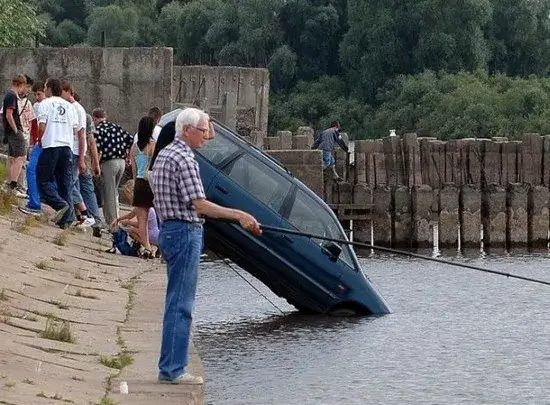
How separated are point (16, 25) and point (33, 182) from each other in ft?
68.2

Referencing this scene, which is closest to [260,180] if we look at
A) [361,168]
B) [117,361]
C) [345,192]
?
[117,361]

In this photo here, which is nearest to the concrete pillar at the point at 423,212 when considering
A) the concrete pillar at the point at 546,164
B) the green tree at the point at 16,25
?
the concrete pillar at the point at 546,164

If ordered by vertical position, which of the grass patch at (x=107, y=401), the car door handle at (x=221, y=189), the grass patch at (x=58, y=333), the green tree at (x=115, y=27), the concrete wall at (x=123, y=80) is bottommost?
the grass patch at (x=107, y=401)

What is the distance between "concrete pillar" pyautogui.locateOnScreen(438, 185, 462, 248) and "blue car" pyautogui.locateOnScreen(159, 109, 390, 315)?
1606 cm

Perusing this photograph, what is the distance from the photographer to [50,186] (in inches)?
918

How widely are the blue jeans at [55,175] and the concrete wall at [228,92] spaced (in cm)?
2096

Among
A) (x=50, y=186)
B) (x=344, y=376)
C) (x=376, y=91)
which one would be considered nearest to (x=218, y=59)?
(x=376, y=91)

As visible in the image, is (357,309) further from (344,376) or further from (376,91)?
(376,91)

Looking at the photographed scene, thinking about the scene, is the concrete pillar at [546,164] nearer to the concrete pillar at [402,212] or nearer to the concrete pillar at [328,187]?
Result: the concrete pillar at [402,212]

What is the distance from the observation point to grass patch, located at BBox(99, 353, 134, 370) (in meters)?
14.3

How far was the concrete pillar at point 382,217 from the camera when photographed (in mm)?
37781

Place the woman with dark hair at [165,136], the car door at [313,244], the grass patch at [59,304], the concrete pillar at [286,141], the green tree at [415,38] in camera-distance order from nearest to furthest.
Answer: the grass patch at [59,304] → the car door at [313,244] → the woman with dark hair at [165,136] → the concrete pillar at [286,141] → the green tree at [415,38]

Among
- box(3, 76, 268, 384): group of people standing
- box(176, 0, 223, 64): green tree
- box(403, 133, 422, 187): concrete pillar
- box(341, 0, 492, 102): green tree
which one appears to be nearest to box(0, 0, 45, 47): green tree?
box(403, 133, 422, 187): concrete pillar

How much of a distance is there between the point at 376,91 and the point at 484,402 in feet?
233
